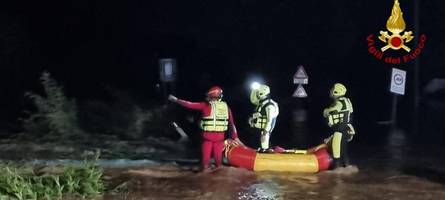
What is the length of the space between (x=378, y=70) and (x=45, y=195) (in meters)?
25.1

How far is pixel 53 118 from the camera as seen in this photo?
1683cm

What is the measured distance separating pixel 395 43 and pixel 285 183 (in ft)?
38.1

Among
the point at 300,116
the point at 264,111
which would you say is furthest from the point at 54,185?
the point at 300,116

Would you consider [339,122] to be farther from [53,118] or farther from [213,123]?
[53,118]

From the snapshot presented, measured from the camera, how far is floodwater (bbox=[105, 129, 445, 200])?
11.3 m

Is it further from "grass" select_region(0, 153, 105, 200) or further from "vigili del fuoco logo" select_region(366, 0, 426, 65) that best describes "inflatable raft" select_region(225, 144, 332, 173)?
"vigili del fuoco logo" select_region(366, 0, 426, 65)

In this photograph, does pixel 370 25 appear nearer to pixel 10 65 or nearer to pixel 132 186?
pixel 10 65

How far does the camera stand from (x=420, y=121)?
2253cm

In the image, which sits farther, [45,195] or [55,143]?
[55,143]

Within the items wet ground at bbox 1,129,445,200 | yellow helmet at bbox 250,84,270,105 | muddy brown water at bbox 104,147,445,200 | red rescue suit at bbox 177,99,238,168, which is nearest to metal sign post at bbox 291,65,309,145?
wet ground at bbox 1,129,445,200

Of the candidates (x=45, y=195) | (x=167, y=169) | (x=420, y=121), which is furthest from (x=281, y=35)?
(x=45, y=195)

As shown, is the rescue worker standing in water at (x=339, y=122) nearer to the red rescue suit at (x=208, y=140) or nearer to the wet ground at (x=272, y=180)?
the wet ground at (x=272, y=180)

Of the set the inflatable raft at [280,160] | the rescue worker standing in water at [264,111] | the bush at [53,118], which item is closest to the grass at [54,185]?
the inflatable raft at [280,160]

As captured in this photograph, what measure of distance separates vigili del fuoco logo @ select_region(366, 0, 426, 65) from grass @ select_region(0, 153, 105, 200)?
1199 cm
